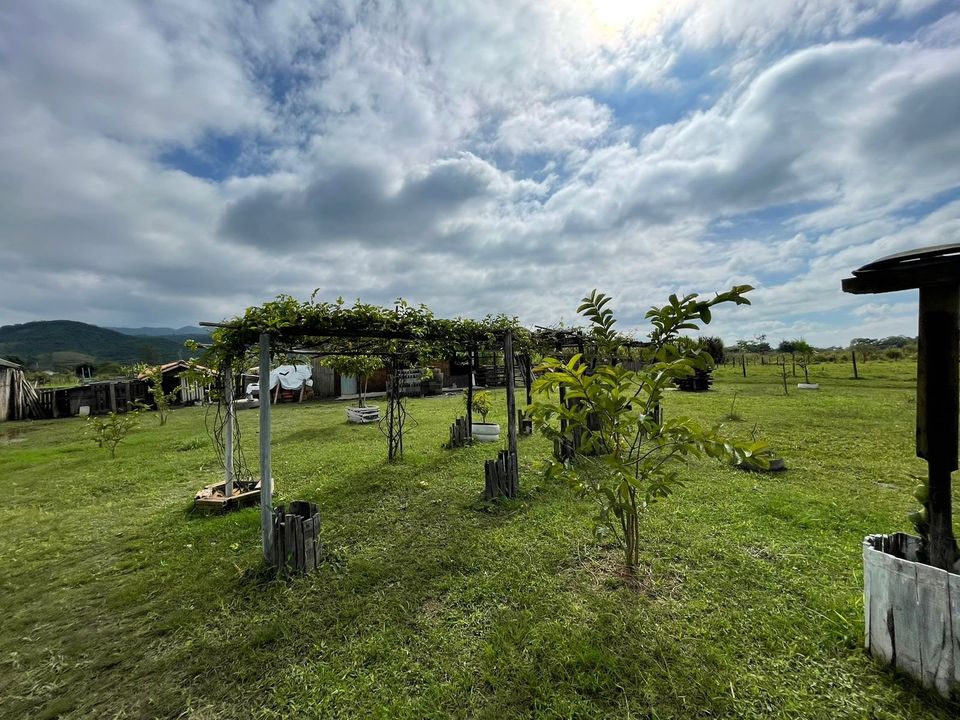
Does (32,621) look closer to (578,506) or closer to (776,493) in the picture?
(578,506)

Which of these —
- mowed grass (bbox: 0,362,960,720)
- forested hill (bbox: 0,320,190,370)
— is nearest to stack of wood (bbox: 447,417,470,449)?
mowed grass (bbox: 0,362,960,720)

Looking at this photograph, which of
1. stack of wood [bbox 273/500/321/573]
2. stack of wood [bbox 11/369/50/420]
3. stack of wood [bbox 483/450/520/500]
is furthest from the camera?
stack of wood [bbox 11/369/50/420]

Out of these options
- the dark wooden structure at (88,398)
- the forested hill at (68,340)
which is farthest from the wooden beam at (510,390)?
the forested hill at (68,340)

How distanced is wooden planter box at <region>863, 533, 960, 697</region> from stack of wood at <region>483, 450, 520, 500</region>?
3577 millimetres

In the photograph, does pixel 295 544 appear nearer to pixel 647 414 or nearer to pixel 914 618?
pixel 647 414

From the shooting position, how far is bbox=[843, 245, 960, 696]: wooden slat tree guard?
2086 millimetres

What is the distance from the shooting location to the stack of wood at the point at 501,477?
212 inches

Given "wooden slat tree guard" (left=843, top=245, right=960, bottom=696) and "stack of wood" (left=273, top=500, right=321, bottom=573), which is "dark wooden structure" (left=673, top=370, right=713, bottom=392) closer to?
"wooden slat tree guard" (left=843, top=245, right=960, bottom=696)

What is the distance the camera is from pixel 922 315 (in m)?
2.26

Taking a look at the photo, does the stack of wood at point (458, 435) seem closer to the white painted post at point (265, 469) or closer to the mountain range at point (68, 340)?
the white painted post at point (265, 469)

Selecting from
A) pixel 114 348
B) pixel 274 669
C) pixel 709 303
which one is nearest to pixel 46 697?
pixel 274 669

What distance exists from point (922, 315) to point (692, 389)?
19.3m

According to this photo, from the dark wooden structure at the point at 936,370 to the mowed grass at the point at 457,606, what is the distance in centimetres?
97

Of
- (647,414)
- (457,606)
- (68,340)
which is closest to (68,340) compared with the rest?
(68,340)
